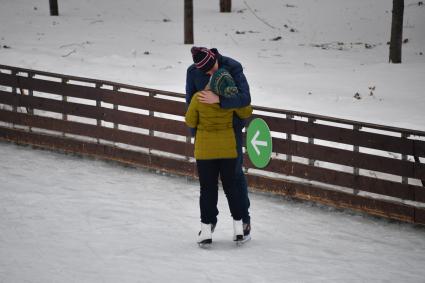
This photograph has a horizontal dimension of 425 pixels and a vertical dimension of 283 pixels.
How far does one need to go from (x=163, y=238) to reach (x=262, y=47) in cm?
1837

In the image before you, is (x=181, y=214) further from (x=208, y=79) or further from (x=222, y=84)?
(x=222, y=84)

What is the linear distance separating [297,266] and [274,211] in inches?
82.6

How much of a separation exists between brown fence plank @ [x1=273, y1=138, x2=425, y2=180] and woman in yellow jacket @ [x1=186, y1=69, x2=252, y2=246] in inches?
89.4

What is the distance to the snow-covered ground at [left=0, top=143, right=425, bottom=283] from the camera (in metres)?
6.25

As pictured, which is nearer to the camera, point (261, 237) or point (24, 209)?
point (261, 237)

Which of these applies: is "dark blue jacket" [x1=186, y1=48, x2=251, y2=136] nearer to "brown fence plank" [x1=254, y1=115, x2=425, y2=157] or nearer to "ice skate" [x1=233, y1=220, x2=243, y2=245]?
"ice skate" [x1=233, y1=220, x2=243, y2=245]

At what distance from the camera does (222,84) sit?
642 cm

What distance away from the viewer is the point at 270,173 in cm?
959

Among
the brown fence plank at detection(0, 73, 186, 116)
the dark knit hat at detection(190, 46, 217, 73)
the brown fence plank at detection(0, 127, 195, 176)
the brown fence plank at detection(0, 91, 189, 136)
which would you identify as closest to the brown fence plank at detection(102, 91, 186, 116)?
the brown fence plank at detection(0, 73, 186, 116)

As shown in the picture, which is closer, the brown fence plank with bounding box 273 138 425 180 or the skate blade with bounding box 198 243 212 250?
the skate blade with bounding box 198 243 212 250

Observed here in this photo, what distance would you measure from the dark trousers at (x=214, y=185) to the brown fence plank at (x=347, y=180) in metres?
2.15

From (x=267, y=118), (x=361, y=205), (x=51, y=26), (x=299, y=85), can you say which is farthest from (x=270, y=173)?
(x=51, y=26)

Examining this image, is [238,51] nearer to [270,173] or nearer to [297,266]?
[270,173]

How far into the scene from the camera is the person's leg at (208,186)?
22.0 feet
